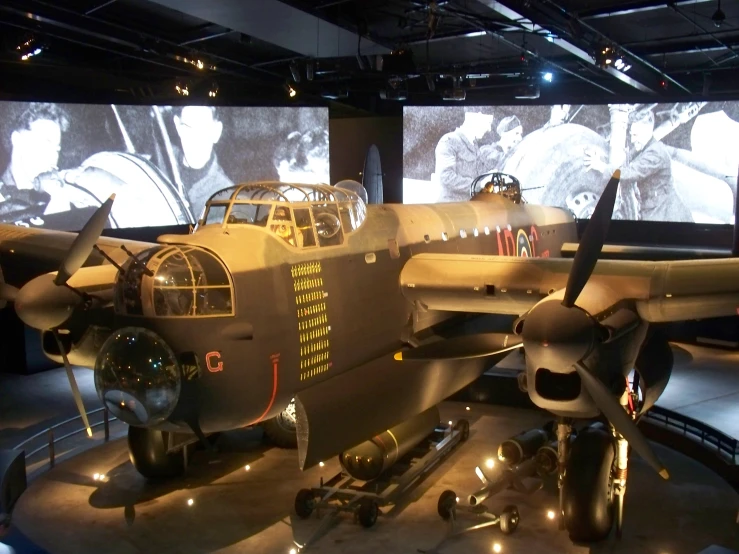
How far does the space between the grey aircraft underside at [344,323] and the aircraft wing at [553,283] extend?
2cm

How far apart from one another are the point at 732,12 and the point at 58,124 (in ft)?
51.6

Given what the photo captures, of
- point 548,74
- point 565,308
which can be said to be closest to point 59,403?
point 565,308

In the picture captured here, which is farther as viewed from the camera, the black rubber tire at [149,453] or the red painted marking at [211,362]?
the black rubber tire at [149,453]

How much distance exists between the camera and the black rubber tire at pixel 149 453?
32.6ft

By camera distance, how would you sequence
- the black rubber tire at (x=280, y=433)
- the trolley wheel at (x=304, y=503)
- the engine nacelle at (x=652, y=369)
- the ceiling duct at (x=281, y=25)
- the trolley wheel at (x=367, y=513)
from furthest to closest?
the ceiling duct at (x=281, y=25) < the black rubber tire at (x=280, y=433) < the engine nacelle at (x=652, y=369) < the trolley wheel at (x=304, y=503) < the trolley wheel at (x=367, y=513)

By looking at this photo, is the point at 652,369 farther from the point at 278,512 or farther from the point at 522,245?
the point at 278,512

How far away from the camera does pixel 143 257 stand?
712 centimetres

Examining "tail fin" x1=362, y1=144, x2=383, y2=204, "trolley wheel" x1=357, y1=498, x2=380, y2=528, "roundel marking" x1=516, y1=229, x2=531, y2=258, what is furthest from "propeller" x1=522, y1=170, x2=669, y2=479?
"tail fin" x1=362, y1=144, x2=383, y2=204

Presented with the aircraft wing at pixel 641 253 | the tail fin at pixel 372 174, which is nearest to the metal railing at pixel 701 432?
the aircraft wing at pixel 641 253

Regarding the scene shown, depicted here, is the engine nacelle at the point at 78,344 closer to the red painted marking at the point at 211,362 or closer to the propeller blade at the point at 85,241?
the propeller blade at the point at 85,241

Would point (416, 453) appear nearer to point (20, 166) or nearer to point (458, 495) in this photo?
point (458, 495)

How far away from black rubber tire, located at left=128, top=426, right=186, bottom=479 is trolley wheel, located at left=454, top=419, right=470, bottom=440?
4.59 m

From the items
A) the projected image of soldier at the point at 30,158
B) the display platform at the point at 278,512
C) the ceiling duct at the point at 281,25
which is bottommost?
the display platform at the point at 278,512

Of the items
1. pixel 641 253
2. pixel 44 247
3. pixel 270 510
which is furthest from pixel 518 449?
pixel 44 247
